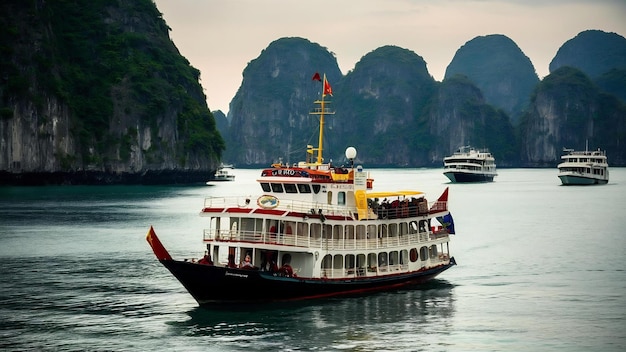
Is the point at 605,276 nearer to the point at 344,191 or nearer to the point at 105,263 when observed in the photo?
the point at 344,191

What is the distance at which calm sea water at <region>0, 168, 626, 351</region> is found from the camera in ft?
93.5

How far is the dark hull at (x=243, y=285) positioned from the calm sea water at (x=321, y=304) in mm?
469

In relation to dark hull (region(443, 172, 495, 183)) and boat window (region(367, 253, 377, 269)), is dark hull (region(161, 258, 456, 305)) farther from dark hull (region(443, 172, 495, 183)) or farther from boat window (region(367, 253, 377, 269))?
dark hull (region(443, 172, 495, 183))

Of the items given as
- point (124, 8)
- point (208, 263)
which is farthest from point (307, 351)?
point (124, 8)

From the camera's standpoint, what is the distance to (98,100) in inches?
5212

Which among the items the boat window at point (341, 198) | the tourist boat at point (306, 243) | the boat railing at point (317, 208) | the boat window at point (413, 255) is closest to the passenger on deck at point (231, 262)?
the tourist boat at point (306, 243)

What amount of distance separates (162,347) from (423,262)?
46.7 ft

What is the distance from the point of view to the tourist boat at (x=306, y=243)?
31.8 meters

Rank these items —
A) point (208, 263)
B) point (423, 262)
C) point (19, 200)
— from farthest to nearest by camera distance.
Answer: point (19, 200) < point (423, 262) < point (208, 263)

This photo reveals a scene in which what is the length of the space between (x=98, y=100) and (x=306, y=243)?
106 m

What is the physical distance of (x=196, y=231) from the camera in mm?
61750

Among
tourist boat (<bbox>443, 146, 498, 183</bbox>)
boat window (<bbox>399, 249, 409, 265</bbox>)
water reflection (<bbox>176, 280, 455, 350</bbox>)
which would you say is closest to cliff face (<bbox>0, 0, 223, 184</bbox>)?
tourist boat (<bbox>443, 146, 498, 183</bbox>)

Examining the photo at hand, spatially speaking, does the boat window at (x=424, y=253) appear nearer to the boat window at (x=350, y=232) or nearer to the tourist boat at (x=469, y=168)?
the boat window at (x=350, y=232)

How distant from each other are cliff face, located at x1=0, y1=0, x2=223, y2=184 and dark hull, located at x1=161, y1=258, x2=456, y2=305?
284 feet
